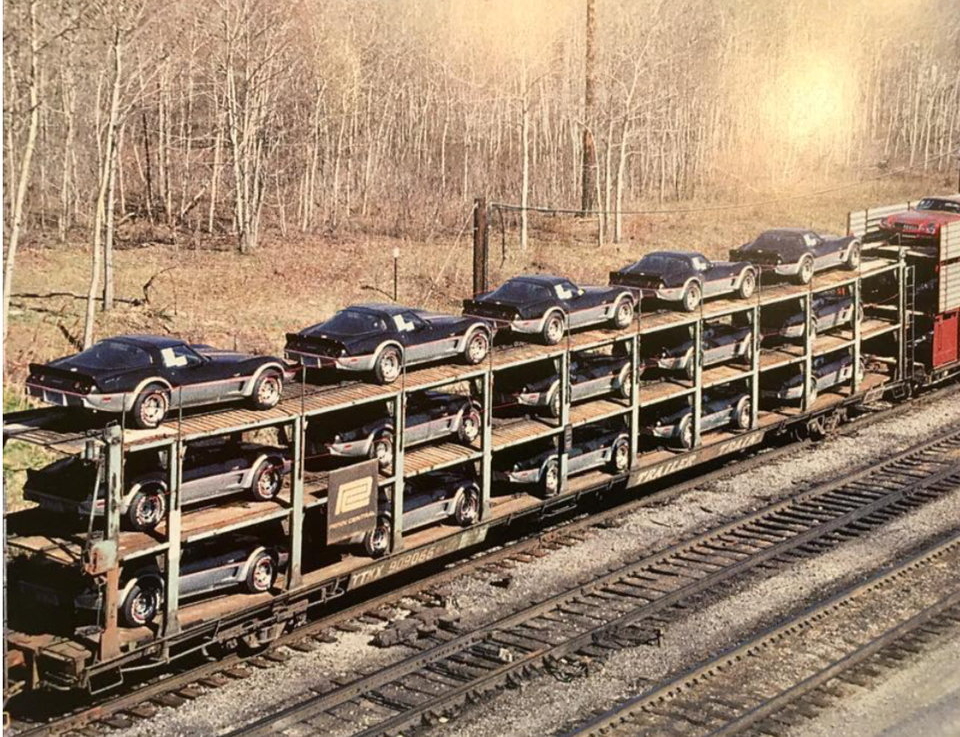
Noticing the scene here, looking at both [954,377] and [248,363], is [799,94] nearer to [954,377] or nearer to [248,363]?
[954,377]

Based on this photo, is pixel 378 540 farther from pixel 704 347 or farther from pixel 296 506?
pixel 704 347

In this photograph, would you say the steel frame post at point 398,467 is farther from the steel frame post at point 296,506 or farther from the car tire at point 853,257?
the car tire at point 853,257

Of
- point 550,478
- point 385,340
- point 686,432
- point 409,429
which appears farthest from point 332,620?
point 686,432

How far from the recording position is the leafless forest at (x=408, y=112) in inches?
1526

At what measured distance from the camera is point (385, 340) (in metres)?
18.5

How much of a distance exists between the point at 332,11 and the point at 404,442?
150ft

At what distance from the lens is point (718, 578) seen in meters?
20.6

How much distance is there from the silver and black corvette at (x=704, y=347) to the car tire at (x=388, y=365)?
7.15 metres

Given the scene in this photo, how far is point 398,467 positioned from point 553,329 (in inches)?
180

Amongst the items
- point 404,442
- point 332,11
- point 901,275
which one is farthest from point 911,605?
point 332,11

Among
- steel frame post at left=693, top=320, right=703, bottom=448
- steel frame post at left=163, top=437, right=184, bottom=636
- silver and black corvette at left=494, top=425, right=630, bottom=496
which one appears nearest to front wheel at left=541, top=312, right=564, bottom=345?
silver and black corvette at left=494, top=425, right=630, bottom=496

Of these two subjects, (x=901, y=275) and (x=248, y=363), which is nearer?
(x=248, y=363)

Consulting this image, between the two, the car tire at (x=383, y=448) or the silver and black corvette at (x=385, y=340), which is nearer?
the silver and black corvette at (x=385, y=340)

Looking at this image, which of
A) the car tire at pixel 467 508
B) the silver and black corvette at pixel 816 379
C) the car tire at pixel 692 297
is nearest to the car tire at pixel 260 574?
the car tire at pixel 467 508
